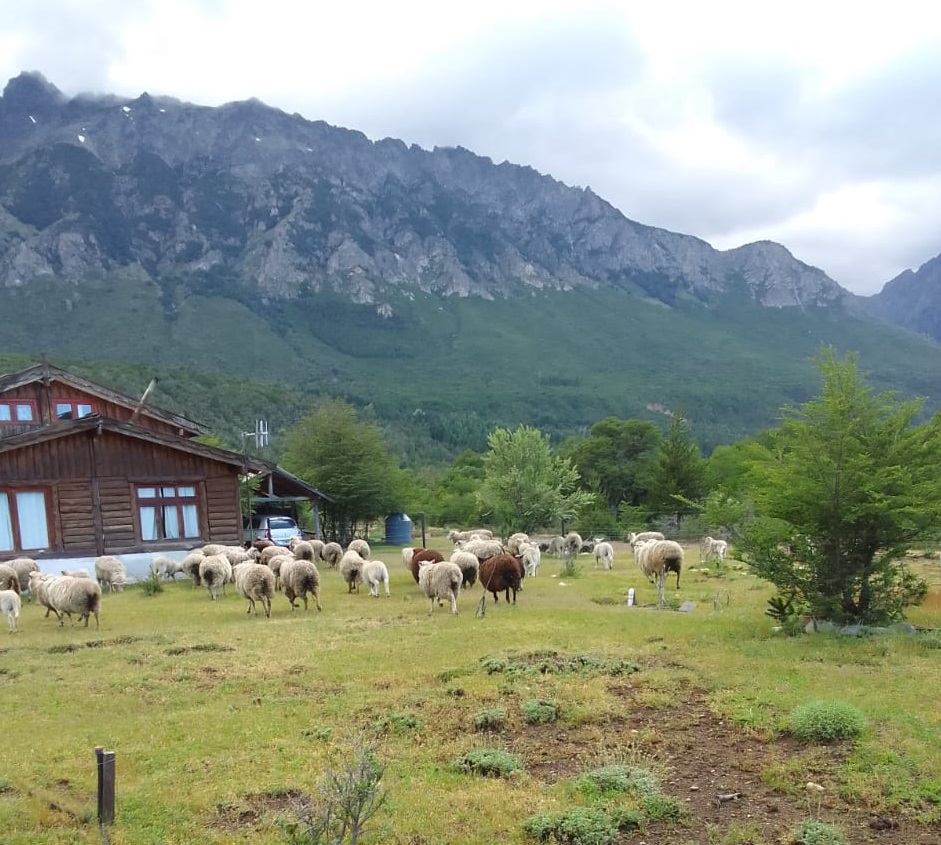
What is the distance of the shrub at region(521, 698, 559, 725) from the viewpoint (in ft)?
29.8

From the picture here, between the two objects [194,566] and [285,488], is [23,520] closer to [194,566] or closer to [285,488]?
[194,566]

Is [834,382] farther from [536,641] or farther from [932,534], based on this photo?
[536,641]

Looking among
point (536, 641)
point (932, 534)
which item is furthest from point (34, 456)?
point (932, 534)

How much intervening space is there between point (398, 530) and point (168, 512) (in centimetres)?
1838

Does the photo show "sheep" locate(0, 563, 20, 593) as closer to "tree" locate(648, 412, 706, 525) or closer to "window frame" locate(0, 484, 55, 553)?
"window frame" locate(0, 484, 55, 553)

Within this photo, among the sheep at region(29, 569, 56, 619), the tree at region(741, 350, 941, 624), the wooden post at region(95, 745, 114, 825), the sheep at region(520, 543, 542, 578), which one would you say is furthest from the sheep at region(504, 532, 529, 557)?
the wooden post at region(95, 745, 114, 825)

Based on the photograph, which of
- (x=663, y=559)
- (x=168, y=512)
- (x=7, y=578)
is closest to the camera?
(x=663, y=559)

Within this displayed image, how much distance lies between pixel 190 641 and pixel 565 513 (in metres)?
24.2

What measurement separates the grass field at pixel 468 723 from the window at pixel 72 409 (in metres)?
15.8

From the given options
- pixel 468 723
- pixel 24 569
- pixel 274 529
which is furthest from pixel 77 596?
pixel 274 529

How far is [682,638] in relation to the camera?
13172 millimetres

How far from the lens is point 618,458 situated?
199ft

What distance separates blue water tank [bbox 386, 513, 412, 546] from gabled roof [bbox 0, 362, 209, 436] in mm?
13400

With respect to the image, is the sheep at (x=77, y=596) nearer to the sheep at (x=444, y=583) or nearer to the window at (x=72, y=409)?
the sheep at (x=444, y=583)
